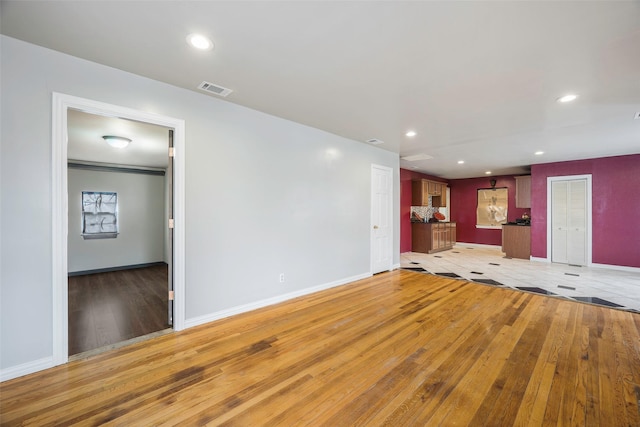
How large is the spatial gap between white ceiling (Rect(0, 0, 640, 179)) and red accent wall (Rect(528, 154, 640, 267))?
315 cm

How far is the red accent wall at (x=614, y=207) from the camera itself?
18.7ft

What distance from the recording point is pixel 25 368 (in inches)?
79.3

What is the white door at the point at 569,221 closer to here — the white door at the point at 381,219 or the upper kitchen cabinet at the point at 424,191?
the upper kitchen cabinet at the point at 424,191

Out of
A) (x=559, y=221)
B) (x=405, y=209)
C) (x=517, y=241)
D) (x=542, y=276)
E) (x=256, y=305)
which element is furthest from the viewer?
(x=405, y=209)

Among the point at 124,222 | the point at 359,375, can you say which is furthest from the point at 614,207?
the point at 124,222

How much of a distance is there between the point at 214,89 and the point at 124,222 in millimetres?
5119

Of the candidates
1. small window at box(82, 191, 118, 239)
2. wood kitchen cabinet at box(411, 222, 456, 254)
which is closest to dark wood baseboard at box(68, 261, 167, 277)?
small window at box(82, 191, 118, 239)

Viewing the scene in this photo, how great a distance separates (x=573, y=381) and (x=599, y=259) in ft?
20.3

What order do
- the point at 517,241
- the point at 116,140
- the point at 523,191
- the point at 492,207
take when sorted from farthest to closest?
the point at 492,207 → the point at 523,191 → the point at 517,241 → the point at 116,140

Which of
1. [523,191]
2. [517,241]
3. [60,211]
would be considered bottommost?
[517,241]

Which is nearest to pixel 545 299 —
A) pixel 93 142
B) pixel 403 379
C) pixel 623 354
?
pixel 623 354

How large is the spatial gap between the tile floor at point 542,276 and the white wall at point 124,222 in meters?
6.32

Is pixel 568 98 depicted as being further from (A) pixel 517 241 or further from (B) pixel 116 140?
(B) pixel 116 140

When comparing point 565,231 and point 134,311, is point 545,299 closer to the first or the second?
point 565,231
